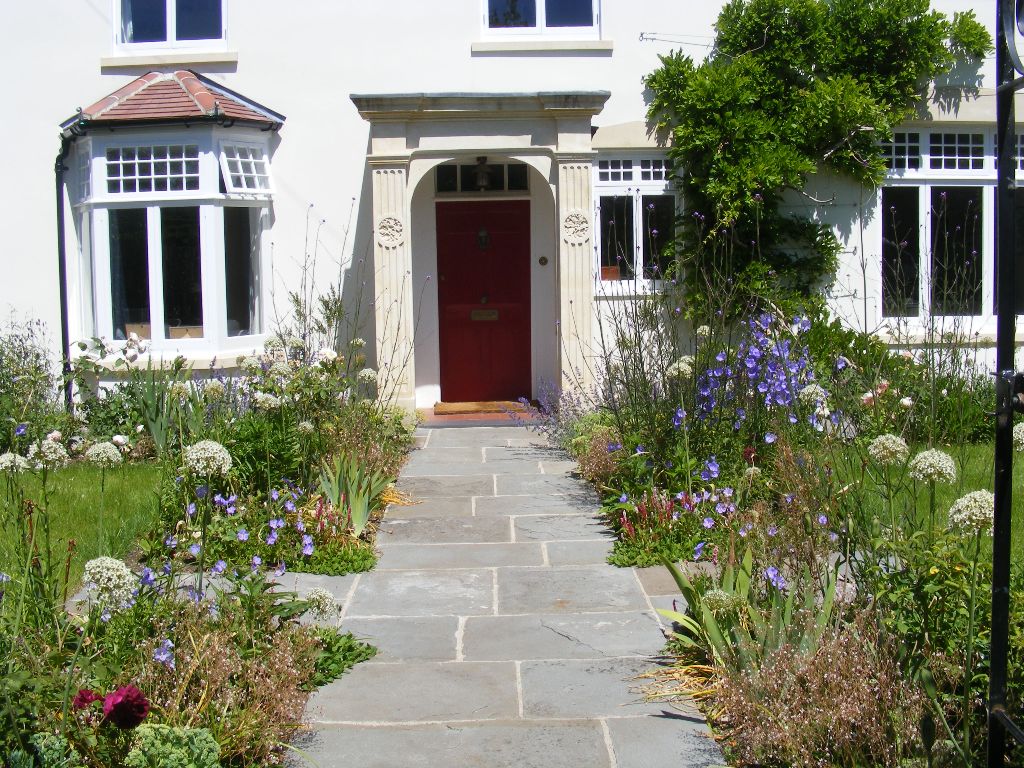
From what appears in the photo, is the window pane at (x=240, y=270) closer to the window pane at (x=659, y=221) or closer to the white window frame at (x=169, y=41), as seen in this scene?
the white window frame at (x=169, y=41)

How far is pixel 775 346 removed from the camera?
22.9 feet

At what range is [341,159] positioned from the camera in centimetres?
1149

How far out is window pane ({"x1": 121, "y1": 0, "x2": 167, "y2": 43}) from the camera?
37.8 feet

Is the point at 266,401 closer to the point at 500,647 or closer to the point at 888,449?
the point at 500,647

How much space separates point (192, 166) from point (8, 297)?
7.75 ft

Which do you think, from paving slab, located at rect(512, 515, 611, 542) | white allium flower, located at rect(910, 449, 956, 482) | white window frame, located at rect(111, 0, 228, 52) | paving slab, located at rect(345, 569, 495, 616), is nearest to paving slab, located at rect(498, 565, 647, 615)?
paving slab, located at rect(345, 569, 495, 616)

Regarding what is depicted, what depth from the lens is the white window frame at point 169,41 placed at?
37.6 feet

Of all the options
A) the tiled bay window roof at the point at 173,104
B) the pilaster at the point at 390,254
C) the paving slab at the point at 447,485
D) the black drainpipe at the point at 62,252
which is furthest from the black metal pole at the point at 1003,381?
the black drainpipe at the point at 62,252

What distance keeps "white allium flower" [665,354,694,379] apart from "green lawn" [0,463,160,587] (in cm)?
339

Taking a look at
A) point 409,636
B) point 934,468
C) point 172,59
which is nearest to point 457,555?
point 409,636

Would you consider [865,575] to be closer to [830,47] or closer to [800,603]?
[800,603]

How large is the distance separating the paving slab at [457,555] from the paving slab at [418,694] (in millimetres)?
1619

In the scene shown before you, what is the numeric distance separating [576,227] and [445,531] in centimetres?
446

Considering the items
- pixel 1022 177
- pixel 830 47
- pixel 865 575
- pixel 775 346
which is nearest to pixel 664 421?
pixel 775 346
